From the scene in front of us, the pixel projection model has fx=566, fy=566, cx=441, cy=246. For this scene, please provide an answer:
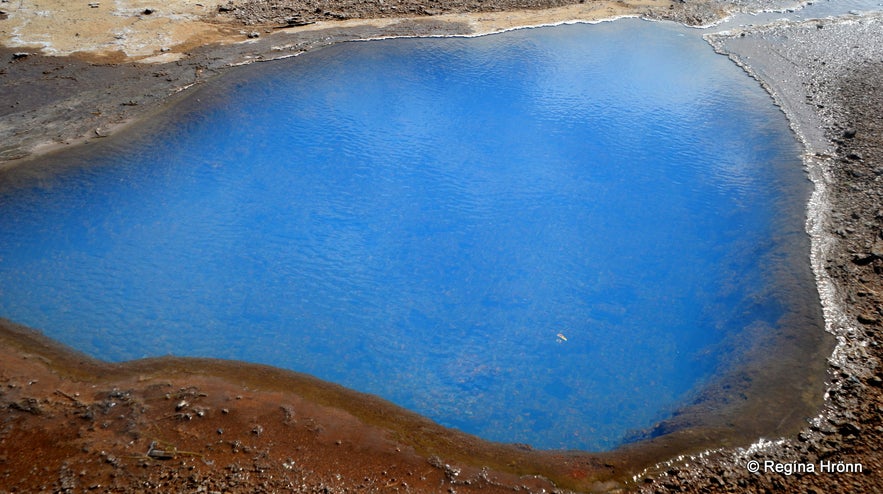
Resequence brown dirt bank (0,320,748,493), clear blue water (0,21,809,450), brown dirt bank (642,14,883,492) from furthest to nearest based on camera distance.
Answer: clear blue water (0,21,809,450) → brown dirt bank (642,14,883,492) → brown dirt bank (0,320,748,493)

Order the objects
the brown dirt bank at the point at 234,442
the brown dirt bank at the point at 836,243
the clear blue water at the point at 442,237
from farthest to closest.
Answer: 1. the clear blue water at the point at 442,237
2. the brown dirt bank at the point at 836,243
3. the brown dirt bank at the point at 234,442

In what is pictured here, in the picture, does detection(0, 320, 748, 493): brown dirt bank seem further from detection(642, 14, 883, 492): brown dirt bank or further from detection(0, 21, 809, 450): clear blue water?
detection(642, 14, 883, 492): brown dirt bank

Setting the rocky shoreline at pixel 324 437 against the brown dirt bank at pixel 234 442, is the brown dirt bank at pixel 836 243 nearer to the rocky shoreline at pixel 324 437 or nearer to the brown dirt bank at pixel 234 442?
the rocky shoreline at pixel 324 437

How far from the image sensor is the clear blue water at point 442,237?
5.48m

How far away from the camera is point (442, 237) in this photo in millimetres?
6859

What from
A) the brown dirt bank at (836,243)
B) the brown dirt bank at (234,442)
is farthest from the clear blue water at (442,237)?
the brown dirt bank at (836,243)

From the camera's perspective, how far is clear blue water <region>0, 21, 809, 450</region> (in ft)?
18.0

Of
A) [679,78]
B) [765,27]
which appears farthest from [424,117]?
[765,27]

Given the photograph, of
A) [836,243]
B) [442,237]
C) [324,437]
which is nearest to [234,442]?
[324,437]

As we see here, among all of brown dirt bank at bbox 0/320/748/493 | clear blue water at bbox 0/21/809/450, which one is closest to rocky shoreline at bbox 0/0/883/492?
brown dirt bank at bbox 0/320/748/493

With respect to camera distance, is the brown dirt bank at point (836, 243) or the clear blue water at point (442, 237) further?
the clear blue water at point (442, 237)

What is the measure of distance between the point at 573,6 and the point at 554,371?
998 centimetres

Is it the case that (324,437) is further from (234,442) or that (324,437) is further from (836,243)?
(836,243)

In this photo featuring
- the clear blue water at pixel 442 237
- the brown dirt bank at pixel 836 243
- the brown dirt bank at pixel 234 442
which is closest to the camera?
the brown dirt bank at pixel 234 442
